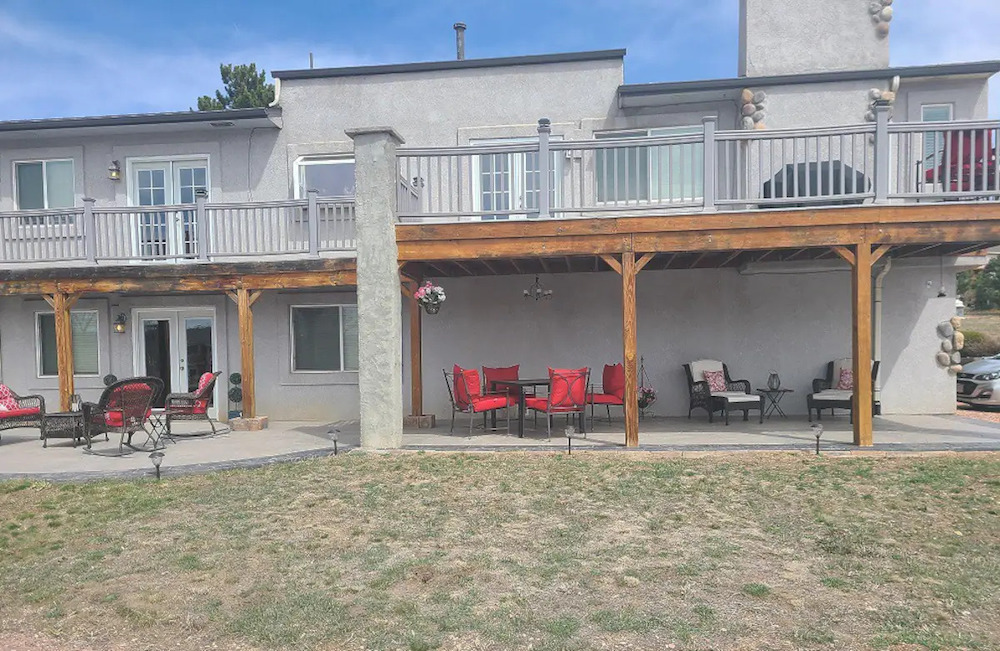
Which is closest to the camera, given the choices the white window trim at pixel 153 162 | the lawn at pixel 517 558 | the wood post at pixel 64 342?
the lawn at pixel 517 558

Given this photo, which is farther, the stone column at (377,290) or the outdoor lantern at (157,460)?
the stone column at (377,290)

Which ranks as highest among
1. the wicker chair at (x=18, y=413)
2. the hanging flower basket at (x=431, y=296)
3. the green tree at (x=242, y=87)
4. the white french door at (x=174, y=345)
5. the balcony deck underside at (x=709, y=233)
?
the green tree at (x=242, y=87)

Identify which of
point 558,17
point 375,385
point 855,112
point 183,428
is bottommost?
point 183,428

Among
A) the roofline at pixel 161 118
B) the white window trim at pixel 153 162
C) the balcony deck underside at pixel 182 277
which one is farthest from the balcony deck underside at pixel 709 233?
the white window trim at pixel 153 162

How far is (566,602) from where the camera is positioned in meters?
4.12

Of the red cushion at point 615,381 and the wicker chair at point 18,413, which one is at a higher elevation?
the red cushion at point 615,381

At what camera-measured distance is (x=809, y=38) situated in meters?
12.0

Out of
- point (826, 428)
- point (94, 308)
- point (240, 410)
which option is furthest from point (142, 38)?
point (826, 428)

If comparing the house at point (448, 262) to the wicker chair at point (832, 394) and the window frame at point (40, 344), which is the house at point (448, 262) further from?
the wicker chair at point (832, 394)

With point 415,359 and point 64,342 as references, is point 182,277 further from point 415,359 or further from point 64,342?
point 415,359

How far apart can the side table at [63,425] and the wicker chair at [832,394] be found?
35.5ft

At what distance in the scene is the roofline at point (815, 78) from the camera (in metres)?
10.8

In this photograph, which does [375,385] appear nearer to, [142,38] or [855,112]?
[855,112]

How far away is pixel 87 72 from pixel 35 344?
16.1 meters
